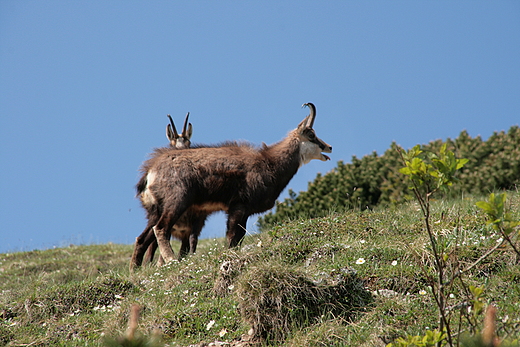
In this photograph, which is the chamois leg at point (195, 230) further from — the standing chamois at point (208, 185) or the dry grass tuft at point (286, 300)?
the dry grass tuft at point (286, 300)

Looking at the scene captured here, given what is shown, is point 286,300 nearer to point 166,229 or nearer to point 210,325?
point 210,325

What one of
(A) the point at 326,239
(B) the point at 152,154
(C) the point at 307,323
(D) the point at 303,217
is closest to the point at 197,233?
(B) the point at 152,154

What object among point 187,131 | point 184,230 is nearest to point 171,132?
point 187,131

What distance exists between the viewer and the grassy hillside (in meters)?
5.87

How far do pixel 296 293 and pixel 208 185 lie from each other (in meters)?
4.61

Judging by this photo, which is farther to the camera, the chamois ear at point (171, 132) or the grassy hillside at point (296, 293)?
the chamois ear at point (171, 132)

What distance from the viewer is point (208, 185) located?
10383 millimetres

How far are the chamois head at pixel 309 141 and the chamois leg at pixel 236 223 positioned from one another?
182cm

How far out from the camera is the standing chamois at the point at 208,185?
33.5 feet

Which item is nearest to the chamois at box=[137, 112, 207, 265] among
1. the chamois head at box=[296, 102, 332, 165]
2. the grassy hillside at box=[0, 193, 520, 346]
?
the grassy hillside at box=[0, 193, 520, 346]

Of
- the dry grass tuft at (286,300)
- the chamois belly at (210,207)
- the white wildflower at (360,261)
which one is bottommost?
the dry grass tuft at (286,300)

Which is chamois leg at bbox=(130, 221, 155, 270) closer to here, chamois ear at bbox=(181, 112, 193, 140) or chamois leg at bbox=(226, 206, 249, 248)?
chamois leg at bbox=(226, 206, 249, 248)

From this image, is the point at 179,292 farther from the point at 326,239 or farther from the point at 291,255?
the point at 326,239

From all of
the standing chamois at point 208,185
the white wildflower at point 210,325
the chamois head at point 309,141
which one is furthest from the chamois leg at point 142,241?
the white wildflower at point 210,325
